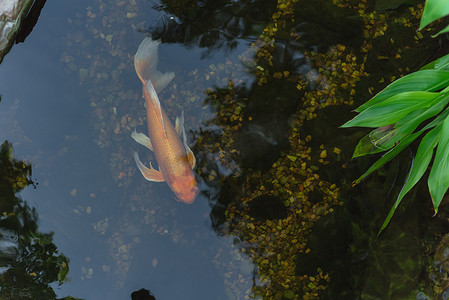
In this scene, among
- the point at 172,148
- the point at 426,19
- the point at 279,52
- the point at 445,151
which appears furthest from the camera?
the point at 279,52

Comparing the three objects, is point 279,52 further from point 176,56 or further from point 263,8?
point 176,56

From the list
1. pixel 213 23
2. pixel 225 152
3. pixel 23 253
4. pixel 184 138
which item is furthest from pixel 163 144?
pixel 23 253

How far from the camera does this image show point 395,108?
59.2 inches

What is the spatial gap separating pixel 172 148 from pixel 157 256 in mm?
731

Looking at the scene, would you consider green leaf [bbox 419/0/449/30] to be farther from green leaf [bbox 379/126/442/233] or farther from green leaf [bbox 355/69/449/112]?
green leaf [bbox 379/126/442/233]

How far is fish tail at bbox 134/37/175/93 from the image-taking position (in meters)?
2.42

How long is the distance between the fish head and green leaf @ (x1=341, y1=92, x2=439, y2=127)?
3.67 feet

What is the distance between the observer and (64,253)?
7.80 ft

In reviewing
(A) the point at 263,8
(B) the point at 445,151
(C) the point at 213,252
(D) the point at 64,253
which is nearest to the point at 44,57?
(D) the point at 64,253

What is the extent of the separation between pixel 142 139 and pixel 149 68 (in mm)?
491

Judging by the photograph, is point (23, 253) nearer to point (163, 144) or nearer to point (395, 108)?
point (163, 144)

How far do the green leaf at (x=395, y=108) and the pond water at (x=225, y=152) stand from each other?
32.3 inches

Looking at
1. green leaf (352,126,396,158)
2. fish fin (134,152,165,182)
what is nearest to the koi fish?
fish fin (134,152,165,182)

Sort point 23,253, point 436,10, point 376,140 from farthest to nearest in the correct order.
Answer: point 23,253 → point 376,140 → point 436,10
